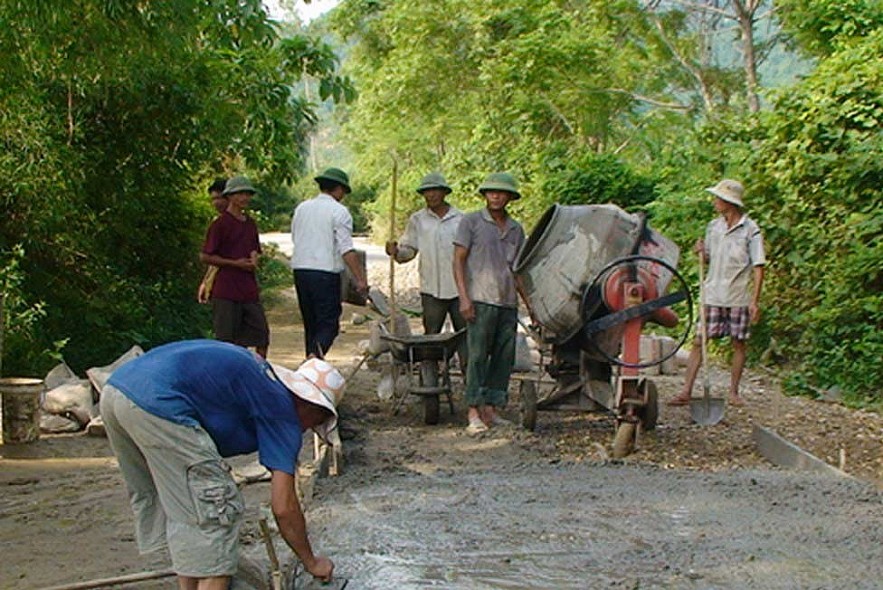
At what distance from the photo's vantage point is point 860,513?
5.40m

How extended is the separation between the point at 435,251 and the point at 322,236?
1.07 m

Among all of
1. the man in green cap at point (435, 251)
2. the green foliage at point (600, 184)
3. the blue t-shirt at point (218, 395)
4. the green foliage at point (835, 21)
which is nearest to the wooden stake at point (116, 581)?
the blue t-shirt at point (218, 395)

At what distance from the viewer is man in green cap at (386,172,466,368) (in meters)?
9.28

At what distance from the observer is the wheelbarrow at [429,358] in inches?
339

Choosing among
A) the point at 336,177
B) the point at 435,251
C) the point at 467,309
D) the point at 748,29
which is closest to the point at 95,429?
the point at 336,177

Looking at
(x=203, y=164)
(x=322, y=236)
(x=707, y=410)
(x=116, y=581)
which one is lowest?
(x=116, y=581)

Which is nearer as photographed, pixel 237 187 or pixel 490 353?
pixel 490 353

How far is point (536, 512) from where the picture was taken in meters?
5.52

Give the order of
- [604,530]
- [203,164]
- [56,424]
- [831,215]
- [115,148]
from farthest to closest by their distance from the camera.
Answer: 1. [203,164]
2. [831,215]
3. [115,148]
4. [56,424]
5. [604,530]

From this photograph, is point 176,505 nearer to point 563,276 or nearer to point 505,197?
point 563,276

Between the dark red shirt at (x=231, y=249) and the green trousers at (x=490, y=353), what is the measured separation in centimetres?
189

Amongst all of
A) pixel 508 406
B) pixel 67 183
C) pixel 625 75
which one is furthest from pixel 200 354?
pixel 625 75

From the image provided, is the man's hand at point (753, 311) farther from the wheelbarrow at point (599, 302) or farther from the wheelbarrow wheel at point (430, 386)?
the wheelbarrow wheel at point (430, 386)

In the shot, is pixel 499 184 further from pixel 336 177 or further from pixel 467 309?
pixel 336 177
